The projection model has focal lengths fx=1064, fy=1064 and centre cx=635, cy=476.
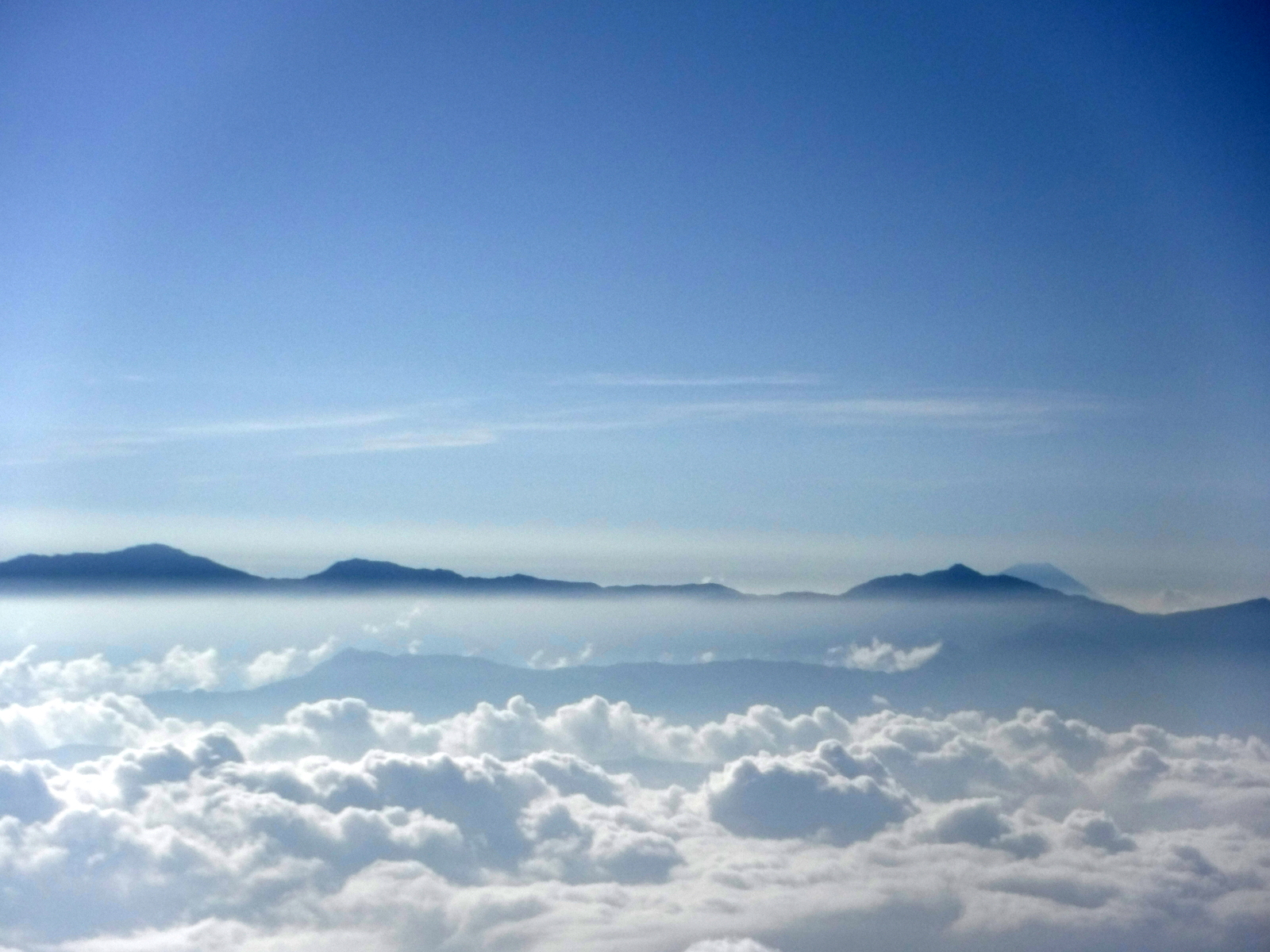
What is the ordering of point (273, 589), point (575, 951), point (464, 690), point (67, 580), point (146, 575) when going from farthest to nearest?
point (464, 690) → point (273, 589) → point (146, 575) → point (67, 580) → point (575, 951)

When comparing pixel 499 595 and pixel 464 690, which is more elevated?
pixel 499 595

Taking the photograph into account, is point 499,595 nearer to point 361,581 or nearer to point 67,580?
point 361,581

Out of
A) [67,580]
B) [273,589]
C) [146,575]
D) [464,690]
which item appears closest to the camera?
[67,580]

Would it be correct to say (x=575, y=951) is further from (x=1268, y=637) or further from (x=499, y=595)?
(x=1268, y=637)

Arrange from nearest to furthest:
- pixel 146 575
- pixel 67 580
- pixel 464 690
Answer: pixel 67 580 → pixel 146 575 → pixel 464 690

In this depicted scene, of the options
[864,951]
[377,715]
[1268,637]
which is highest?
[1268,637]

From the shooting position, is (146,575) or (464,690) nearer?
(146,575)

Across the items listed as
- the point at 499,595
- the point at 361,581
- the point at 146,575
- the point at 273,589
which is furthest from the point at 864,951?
the point at 146,575

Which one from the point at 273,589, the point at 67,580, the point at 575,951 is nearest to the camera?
the point at 575,951

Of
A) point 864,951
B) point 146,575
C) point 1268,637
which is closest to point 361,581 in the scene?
point 146,575
